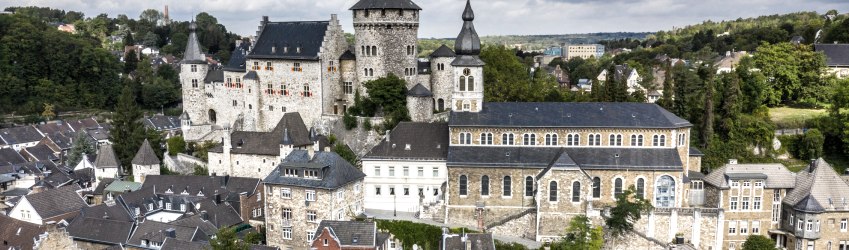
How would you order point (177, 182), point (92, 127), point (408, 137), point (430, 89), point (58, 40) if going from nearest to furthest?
point (408, 137) → point (177, 182) → point (430, 89) → point (92, 127) → point (58, 40)

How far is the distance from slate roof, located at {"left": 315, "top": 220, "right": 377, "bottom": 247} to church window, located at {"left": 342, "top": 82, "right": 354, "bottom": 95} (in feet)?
70.2

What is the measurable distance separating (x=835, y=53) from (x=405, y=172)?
4876 cm

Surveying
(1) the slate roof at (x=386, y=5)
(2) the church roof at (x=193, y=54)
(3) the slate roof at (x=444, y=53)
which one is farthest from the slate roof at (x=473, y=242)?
(2) the church roof at (x=193, y=54)

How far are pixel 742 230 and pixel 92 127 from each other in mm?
82309

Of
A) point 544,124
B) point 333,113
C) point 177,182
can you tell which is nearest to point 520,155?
point 544,124

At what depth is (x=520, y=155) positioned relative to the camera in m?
47.0

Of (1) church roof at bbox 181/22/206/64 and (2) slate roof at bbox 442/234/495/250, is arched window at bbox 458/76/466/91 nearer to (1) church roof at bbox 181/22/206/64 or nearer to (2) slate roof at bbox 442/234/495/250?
(2) slate roof at bbox 442/234/495/250

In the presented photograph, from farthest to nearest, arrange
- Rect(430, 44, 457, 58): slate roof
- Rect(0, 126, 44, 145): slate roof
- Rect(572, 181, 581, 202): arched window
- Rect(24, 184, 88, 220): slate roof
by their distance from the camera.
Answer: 1. Rect(0, 126, 44, 145): slate roof
2. Rect(430, 44, 457, 58): slate roof
3. Rect(24, 184, 88, 220): slate roof
4. Rect(572, 181, 581, 202): arched window

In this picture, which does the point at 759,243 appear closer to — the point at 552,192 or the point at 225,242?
the point at 552,192

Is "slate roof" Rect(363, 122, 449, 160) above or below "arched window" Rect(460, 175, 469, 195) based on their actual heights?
above

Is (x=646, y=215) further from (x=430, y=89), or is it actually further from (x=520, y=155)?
(x=430, y=89)

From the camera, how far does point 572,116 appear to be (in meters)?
47.5

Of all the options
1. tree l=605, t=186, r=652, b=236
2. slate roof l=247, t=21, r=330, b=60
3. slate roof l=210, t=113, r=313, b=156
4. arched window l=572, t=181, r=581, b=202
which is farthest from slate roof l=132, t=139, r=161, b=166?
tree l=605, t=186, r=652, b=236

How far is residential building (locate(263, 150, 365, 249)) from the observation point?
44.3m
